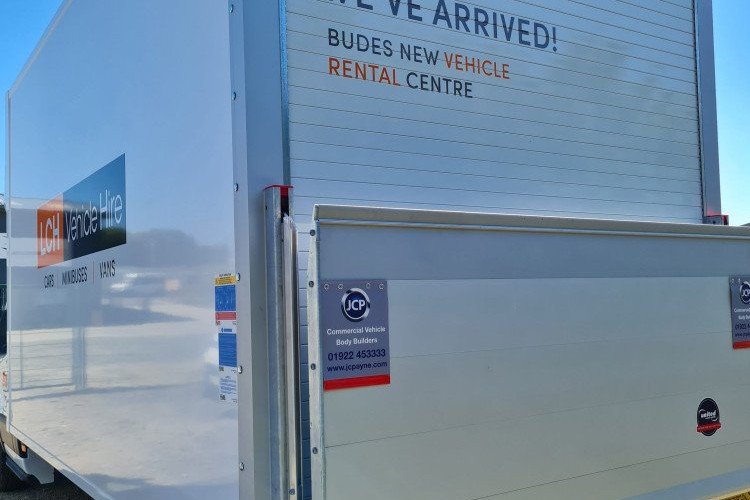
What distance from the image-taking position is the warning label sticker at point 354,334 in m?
2.01

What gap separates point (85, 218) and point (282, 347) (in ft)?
6.39

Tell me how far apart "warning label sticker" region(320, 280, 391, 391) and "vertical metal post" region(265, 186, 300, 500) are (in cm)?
17

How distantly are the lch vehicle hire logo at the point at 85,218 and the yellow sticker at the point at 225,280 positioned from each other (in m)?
0.92

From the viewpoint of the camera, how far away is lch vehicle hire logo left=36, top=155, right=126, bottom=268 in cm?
323

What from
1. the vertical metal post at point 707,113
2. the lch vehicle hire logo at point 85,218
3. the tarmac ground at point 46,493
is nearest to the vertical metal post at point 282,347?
the lch vehicle hire logo at point 85,218

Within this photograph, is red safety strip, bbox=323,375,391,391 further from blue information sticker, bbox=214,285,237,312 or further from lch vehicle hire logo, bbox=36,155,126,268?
lch vehicle hire logo, bbox=36,155,126,268

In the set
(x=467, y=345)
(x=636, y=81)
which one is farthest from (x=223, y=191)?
(x=636, y=81)

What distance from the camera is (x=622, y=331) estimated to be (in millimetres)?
2611

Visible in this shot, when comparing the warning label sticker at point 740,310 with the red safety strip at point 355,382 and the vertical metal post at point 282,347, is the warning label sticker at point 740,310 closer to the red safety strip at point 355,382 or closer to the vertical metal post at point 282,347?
the red safety strip at point 355,382

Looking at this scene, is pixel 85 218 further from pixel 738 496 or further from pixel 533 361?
pixel 738 496

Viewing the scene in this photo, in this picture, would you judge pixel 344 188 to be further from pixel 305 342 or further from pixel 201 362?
pixel 201 362

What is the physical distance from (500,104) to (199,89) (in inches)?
45.5

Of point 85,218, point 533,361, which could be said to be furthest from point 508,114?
point 85,218

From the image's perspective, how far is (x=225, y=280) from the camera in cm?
235
